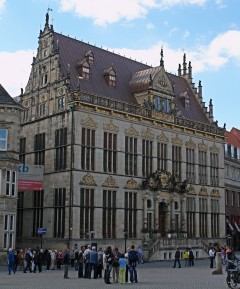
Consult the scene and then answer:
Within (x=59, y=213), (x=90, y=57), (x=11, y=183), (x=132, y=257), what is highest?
(x=90, y=57)

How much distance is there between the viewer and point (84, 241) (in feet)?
155

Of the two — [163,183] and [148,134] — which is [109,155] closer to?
[148,134]

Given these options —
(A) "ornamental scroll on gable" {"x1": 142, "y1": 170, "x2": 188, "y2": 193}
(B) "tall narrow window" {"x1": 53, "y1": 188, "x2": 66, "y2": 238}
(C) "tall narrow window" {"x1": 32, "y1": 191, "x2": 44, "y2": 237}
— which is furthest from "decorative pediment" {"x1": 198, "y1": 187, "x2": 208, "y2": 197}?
(C) "tall narrow window" {"x1": 32, "y1": 191, "x2": 44, "y2": 237}

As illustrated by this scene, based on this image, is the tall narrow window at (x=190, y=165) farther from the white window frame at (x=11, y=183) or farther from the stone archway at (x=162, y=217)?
→ the white window frame at (x=11, y=183)

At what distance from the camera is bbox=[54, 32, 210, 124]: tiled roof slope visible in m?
52.4

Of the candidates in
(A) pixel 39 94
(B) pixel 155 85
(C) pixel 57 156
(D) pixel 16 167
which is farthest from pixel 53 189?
(B) pixel 155 85

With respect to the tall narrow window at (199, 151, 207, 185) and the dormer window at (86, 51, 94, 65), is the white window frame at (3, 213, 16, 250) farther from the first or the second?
the tall narrow window at (199, 151, 207, 185)

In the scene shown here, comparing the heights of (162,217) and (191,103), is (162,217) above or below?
below

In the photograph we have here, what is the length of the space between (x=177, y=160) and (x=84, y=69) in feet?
48.3

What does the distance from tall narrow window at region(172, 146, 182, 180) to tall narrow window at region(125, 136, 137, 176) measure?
6212mm

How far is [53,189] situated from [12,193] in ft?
21.6

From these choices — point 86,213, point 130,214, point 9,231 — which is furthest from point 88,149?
point 9,231

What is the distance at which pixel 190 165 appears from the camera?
60.1 metres

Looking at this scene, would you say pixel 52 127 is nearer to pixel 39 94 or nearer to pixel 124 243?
pixel 39 94
